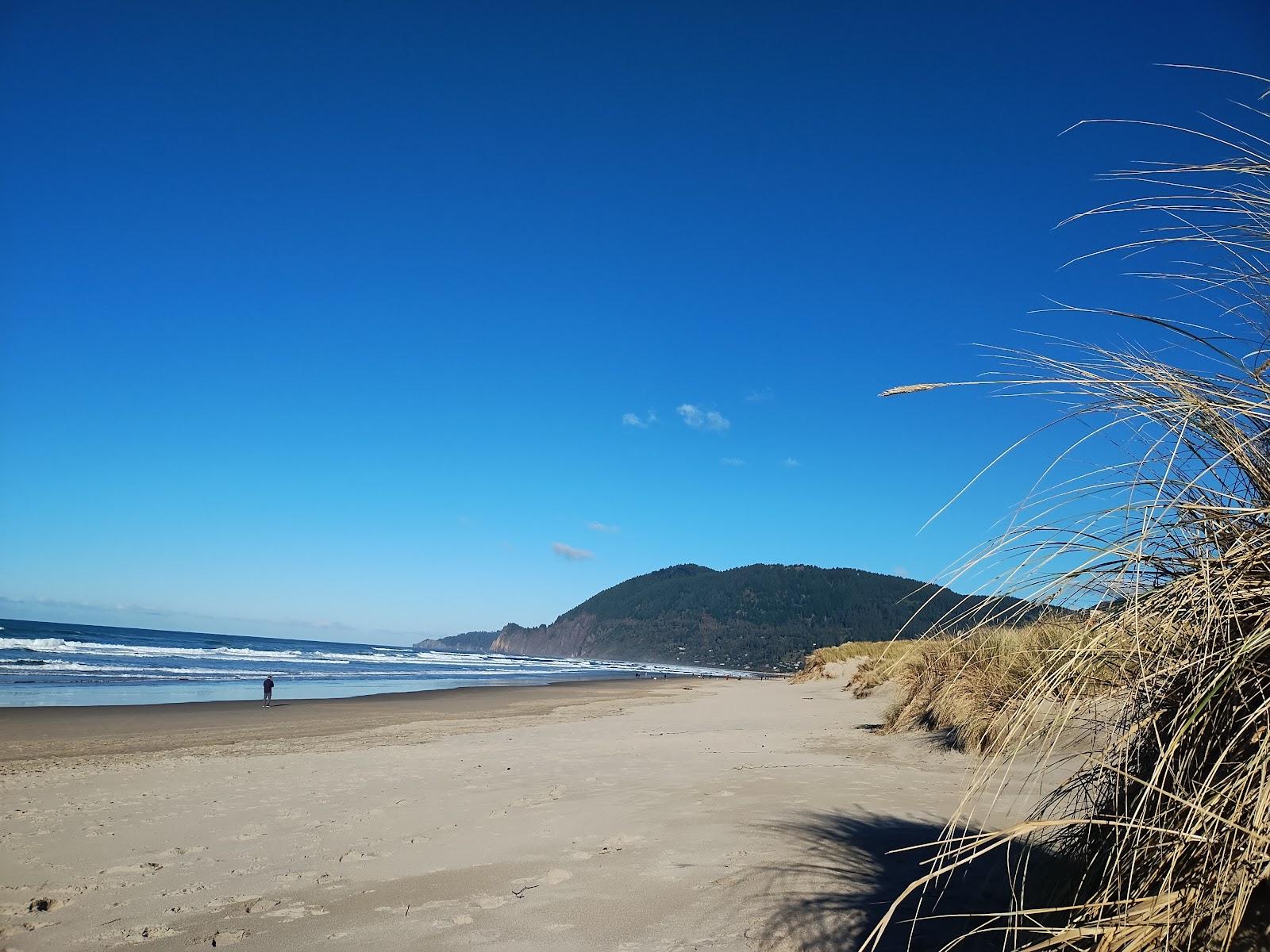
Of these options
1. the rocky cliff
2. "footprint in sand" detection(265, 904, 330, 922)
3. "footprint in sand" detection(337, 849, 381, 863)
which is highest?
"footprint in sand" detection(265, 904, 330, 922)

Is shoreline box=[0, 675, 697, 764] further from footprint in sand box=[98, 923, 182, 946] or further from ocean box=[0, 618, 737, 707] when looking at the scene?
footprint in sand box=[98, 923, 182, 946]

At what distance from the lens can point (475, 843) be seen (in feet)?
16.7

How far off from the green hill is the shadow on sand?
78.3 m

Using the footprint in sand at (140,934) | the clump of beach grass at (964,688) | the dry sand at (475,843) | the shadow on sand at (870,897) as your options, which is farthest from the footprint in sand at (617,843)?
the footprint in sand at (140,934)

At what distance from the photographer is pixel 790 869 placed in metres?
3.88

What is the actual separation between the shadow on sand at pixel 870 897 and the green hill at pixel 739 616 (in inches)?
3084

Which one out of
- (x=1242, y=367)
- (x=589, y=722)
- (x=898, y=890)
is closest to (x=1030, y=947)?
(x=1242, y=367)

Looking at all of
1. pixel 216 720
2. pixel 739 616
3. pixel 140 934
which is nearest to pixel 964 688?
pixel 140 934

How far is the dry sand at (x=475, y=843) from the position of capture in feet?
11.7

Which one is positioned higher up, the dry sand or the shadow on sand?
the shadow on sand

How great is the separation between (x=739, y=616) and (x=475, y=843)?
428ft

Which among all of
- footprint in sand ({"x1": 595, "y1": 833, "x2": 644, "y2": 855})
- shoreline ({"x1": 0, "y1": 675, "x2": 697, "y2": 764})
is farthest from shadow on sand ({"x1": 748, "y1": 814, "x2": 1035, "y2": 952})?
shoreline ({"x1": 0, "y1": 675, "x2": 697, "y2": 764})

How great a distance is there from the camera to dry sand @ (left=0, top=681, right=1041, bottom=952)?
11.7 ft

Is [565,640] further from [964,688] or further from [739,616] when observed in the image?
[964,688]
